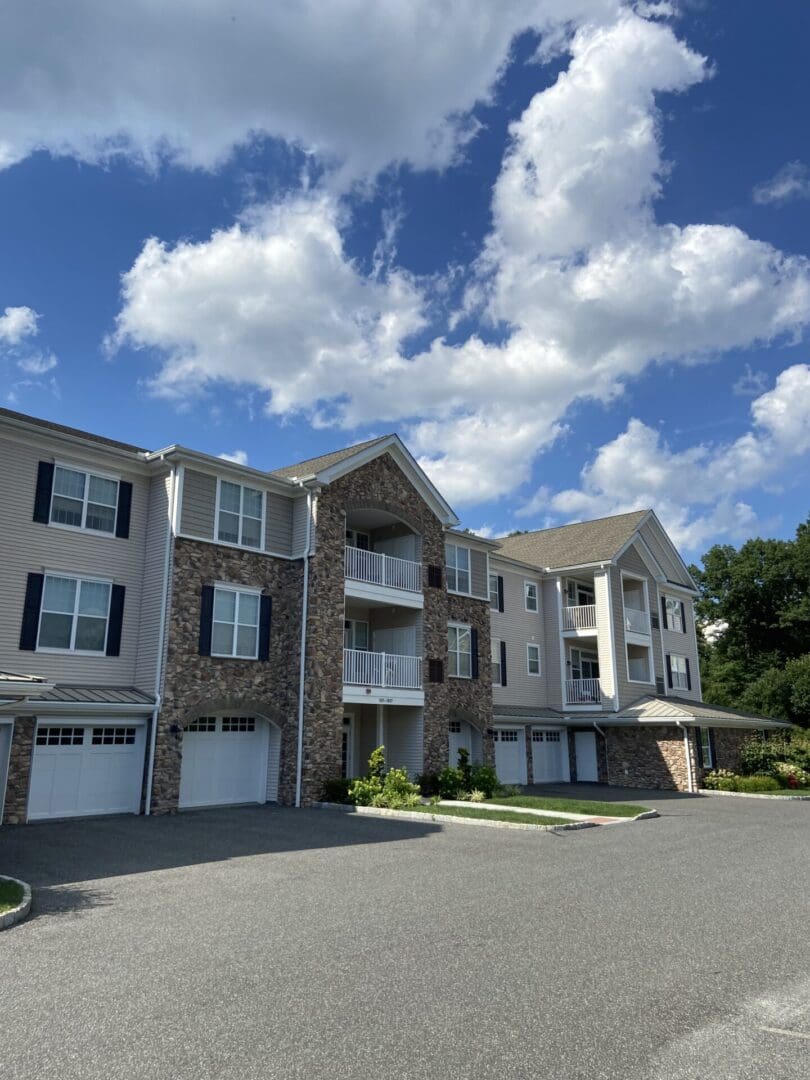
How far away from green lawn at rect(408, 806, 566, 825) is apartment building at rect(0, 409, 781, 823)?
3226 millimetres

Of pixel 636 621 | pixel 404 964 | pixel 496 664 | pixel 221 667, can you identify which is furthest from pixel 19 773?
pixel 636 621

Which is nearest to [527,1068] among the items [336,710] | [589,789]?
[336,710]

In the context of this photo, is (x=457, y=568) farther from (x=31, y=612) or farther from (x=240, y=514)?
(x=31, y=612)

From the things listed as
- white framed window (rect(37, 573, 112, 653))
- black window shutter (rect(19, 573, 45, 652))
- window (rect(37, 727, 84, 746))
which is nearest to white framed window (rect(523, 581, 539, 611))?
white framed window (rect(37, 573, 112, 653))

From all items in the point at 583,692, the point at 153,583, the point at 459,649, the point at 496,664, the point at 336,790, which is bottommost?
the point at 336,790

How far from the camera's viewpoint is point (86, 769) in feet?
59.3

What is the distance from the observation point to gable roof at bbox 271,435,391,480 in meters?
23.8

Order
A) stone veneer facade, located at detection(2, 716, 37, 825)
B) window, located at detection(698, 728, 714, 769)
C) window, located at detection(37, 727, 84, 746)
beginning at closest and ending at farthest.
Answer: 1. stone veneer facade, located at detection(2, 716, 37, 825)
2. window, located at detection(37, 727, 84, 746)
3. window, located at detection(698, 728, 714, 769)

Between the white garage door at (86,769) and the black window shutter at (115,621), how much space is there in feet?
5.91

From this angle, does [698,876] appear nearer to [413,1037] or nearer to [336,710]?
[413,1037]

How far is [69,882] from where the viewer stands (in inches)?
432

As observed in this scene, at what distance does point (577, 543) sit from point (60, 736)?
2353 cm

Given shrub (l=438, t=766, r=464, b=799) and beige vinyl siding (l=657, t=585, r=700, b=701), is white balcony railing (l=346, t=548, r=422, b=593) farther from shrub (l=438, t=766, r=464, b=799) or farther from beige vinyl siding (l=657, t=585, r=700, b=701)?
beige vinyl siding (l=657, t=585, r=700, b=701)

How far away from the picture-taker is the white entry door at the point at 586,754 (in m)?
32.5
